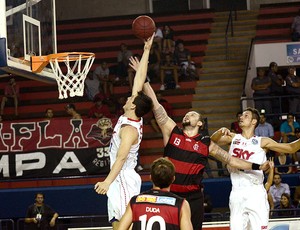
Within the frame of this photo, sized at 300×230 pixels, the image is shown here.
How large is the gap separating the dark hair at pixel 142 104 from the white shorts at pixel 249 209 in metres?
2.53

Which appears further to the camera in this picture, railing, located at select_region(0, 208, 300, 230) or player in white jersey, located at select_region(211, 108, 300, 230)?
railing, located at select_region(0, 208, 300, 230)

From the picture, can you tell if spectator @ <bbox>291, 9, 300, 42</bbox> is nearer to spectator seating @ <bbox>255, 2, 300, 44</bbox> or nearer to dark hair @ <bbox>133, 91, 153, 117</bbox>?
spectator seating @ <bbox>255, 2, 300, 44</bbox>

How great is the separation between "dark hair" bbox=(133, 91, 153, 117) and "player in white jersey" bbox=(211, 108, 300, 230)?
6.83 feet

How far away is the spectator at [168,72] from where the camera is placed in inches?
878

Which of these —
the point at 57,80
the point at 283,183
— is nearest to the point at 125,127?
the point at 57,80

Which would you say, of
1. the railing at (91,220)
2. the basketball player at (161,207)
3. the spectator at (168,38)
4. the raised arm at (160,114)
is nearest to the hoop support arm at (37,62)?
the raised arm at (160,114)

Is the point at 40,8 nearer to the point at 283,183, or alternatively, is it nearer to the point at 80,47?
the point at 283,183

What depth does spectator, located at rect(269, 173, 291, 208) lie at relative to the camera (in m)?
17.0

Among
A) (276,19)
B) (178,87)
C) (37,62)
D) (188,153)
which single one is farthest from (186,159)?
(276,19)

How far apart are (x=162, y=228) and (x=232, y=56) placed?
17034mm

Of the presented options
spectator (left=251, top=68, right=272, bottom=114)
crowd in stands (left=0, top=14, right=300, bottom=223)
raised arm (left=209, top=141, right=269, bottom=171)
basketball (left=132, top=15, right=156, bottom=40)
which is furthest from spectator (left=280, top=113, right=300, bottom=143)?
basketball (left=132, top=15, right=156, bottom=40)

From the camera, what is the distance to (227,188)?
59.2 ft

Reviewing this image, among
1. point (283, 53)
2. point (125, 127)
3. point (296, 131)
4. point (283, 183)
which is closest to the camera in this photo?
point (125, 127)

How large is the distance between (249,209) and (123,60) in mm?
12124
